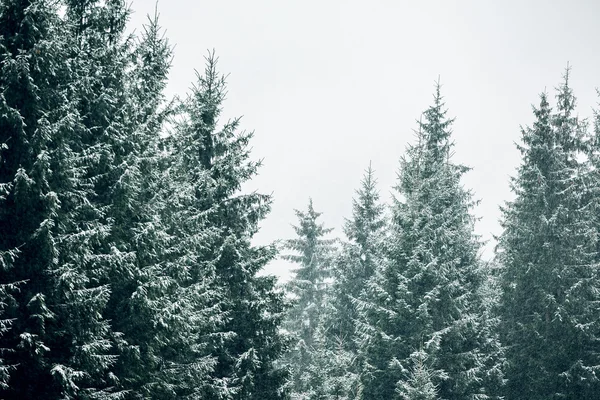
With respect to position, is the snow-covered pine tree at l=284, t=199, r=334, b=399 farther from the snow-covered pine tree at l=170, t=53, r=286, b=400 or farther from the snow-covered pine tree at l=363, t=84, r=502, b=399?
the snow-covered pine tree at l=170, t=53, r=286, b=400

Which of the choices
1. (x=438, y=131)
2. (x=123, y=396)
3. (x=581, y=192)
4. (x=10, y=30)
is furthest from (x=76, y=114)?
(x=581, y=192)

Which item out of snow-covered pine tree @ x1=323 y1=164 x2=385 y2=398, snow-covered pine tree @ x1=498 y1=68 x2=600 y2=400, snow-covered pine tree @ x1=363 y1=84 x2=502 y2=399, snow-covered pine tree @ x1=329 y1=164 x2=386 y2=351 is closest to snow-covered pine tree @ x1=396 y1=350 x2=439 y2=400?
snow-covered pine tree @ x1=363 y1=84 x2=502 y2=399

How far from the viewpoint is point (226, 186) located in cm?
1862

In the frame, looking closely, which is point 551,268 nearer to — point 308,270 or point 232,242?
point 232,242

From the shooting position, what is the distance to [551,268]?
24.8 meters

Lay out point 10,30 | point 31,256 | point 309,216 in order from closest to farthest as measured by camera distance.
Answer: point 31,256 → point 10,30 → point 309,216

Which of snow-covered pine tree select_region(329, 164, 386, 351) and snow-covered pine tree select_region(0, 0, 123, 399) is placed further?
snow-covered pine tree select_region(329, 164, 386, 351)

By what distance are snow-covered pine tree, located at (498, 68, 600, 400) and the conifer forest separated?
104mm

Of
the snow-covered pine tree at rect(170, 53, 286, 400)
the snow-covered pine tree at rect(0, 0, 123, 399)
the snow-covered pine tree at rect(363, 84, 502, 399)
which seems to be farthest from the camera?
the snow-covered pine tree at rect(363, 84, 502, 399)

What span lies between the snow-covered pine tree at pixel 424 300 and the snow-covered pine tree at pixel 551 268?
2.75 metres

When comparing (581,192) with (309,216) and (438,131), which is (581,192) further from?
(309,216)

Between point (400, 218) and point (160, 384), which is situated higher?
point (400, 218)

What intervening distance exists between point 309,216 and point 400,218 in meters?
18.6

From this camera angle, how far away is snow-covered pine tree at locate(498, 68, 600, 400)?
933 inches
